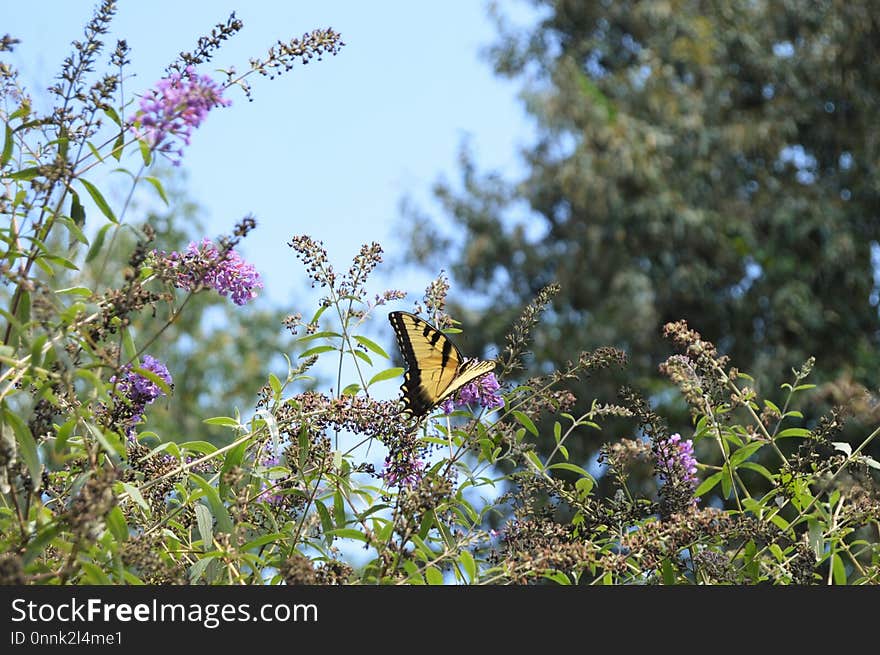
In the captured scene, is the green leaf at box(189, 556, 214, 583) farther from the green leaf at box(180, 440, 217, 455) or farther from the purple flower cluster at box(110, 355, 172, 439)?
the green leaf at box(180, 440, 217, 455)

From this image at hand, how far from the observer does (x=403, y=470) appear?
205 cm

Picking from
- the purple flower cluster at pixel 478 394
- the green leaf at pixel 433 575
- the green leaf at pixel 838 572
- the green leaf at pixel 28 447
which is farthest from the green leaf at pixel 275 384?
the green leaf at pixel 838 572

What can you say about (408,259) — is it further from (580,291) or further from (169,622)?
(169,622)

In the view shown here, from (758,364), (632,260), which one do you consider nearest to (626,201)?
(632,260)

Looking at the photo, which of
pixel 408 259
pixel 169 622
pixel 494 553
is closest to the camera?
pixel 169 622

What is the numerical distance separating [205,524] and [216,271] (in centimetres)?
54

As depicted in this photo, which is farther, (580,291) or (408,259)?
(408,259)

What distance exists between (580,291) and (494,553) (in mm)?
17098

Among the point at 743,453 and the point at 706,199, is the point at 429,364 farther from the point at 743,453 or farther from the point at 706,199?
the point at 706,199

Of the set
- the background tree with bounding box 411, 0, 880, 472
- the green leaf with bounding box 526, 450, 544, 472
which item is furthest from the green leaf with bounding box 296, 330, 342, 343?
the background tree with bounding box 411, 0, 880, 472

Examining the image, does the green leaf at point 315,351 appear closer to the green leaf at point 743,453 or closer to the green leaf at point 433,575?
the green leaf at point 433,575

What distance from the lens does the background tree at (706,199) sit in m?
17.5

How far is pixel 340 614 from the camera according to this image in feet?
4.95

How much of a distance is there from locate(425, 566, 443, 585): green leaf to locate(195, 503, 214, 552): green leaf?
0.44 metres
